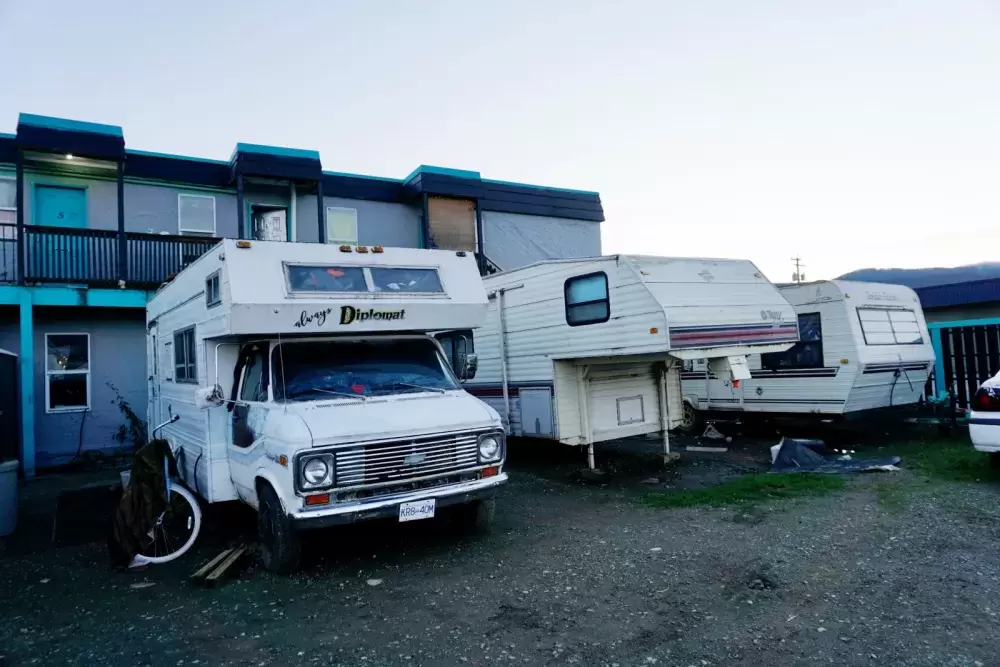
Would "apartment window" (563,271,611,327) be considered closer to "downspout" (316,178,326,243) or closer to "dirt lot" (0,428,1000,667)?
"dirt lot" (0,428,1000,667)

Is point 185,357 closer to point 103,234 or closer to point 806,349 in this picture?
point 103,234

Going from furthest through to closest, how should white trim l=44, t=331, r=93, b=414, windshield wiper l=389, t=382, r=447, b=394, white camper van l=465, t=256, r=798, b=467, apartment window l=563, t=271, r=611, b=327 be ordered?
white trim l=44, t=331, r=93, b=414 → apartment window l=563, t=271, r=611, b=327 → white camper van l=465, t=256, r=798, b=467 → windshield wiper l=389, t=382, r=447, b=394

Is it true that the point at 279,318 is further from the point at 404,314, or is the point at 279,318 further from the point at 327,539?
the point at 327,539

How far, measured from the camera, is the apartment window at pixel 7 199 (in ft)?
40.2

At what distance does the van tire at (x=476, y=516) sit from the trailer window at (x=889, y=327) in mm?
7100

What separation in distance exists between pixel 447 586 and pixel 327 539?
1898mm

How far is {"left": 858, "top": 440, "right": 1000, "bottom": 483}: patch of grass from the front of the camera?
7.93 m

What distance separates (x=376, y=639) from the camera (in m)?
4.19

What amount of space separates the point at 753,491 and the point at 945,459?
3243mm

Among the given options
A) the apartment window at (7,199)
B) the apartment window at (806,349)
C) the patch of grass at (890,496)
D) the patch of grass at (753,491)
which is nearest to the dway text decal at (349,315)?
the patch of grass at (753,491)

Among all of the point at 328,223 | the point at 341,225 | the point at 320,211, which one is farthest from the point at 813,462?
the point at 328,223

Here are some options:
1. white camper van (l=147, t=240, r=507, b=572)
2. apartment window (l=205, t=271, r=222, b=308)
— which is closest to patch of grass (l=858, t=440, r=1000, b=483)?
white camper van (l=147, t=240, r=507, b=572)

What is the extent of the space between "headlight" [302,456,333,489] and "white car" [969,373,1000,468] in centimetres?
690

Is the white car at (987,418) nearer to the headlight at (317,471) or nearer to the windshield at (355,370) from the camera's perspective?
the windshield at (355,370)
